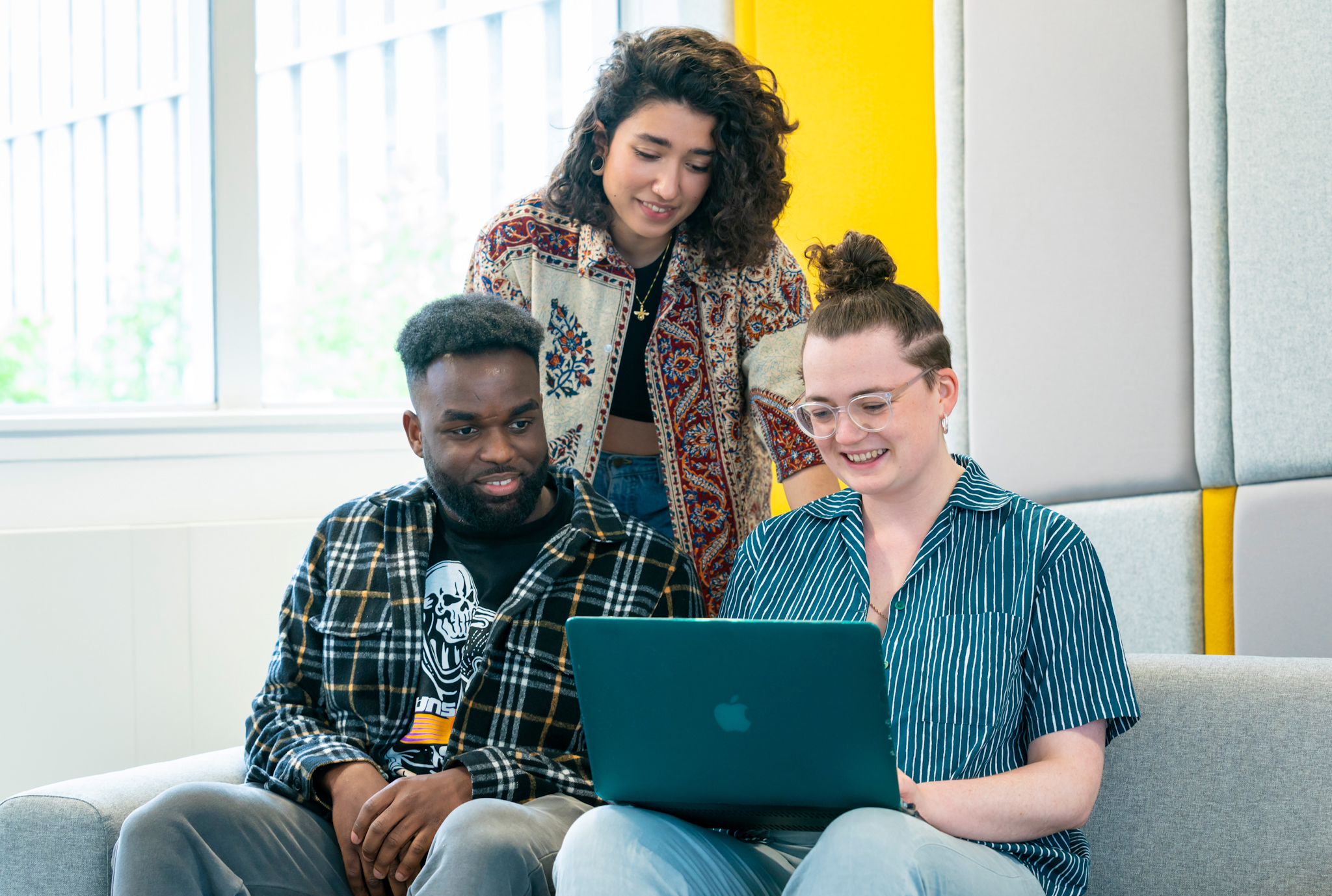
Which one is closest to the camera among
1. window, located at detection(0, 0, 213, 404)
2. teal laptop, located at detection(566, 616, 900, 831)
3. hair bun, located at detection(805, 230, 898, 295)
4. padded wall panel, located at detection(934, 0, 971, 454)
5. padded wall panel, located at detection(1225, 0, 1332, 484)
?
teal laptop, located at detection(566, 616, 900, 831)

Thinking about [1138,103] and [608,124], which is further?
[1138,103]

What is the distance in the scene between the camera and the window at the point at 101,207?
8.97ft

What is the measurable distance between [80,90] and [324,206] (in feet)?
2.09

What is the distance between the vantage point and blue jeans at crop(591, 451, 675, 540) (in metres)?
1.88

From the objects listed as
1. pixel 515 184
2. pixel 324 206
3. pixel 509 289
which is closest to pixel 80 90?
pixel 324 206

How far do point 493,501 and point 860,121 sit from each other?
146cm

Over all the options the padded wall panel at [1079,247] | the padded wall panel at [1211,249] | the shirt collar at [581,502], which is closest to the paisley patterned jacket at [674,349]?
the shirt collar at [581,502]

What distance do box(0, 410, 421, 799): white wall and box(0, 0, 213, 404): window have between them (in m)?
0.29

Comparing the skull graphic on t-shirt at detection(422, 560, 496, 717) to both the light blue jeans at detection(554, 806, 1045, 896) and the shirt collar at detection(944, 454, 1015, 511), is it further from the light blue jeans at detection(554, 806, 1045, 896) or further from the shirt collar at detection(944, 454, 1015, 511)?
the shirt collar at detection(944, 454, 1015, 511)

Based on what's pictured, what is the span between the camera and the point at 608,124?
186 centimetres

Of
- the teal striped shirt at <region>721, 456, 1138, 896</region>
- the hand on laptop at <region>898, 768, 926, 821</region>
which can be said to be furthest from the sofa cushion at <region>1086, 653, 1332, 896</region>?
the hand on laptop at <region>898, 768, 926, 821</region>

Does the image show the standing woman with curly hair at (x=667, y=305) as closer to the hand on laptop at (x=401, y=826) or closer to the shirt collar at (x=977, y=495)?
the shirt collar at (x=977, y=495)

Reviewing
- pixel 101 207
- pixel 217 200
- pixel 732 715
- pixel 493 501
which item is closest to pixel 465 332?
pixel 493 501

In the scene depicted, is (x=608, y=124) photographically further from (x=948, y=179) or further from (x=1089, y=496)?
(x=1089, y=496)
